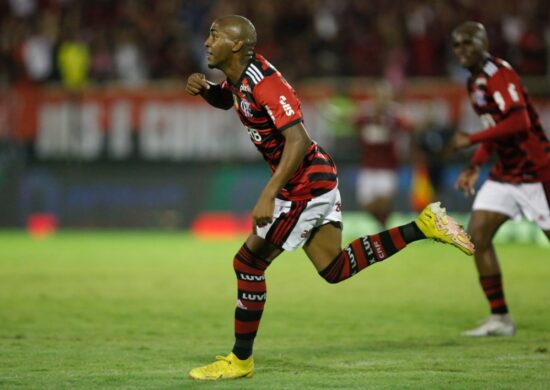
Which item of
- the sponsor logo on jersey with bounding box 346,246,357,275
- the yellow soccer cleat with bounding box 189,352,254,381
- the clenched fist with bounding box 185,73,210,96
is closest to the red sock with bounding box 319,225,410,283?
the sponsor logo on jersey with bounding box 346,246,357,275

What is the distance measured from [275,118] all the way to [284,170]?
13.4 inches

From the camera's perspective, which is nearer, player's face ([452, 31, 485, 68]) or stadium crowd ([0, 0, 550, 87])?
player's face ([452, 31, 485, 68])

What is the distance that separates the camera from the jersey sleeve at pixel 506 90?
8.30 meters

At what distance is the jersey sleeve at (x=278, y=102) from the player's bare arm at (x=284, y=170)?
0.05m

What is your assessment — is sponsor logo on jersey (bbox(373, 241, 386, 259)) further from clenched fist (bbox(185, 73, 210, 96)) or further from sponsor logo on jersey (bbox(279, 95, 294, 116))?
clenched fist (bbox(185, 73, 210, 96))

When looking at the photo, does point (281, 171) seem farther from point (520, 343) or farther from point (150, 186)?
point (150, 186)

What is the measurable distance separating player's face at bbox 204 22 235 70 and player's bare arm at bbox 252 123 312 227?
69 cm

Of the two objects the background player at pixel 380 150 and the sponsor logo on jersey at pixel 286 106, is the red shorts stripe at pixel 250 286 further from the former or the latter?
the background player at pixel 380 150

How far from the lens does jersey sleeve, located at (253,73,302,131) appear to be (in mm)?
6281

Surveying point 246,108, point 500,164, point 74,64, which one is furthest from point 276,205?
point 74,64

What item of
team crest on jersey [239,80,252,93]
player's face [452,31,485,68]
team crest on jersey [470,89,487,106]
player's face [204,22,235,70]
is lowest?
team crest on jersey [239,80,252,93]

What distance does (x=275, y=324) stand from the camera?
29.6 feet

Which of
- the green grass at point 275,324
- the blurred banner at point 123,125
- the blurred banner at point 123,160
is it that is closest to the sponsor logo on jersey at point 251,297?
the green grass at point 275,324

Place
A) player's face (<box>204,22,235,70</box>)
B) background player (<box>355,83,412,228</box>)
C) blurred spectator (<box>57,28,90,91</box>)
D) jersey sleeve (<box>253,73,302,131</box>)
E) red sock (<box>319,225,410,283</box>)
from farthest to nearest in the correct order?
blurred spectator (<box>57,28,90,91</box>)
background player (<box>355,83,412,228</box>)
red sock (<box>319,225,410,283</box>)
player's face (<box>204,22,235,70</box>)
jersey sleeve (<box>253,73,302,131</box>)
